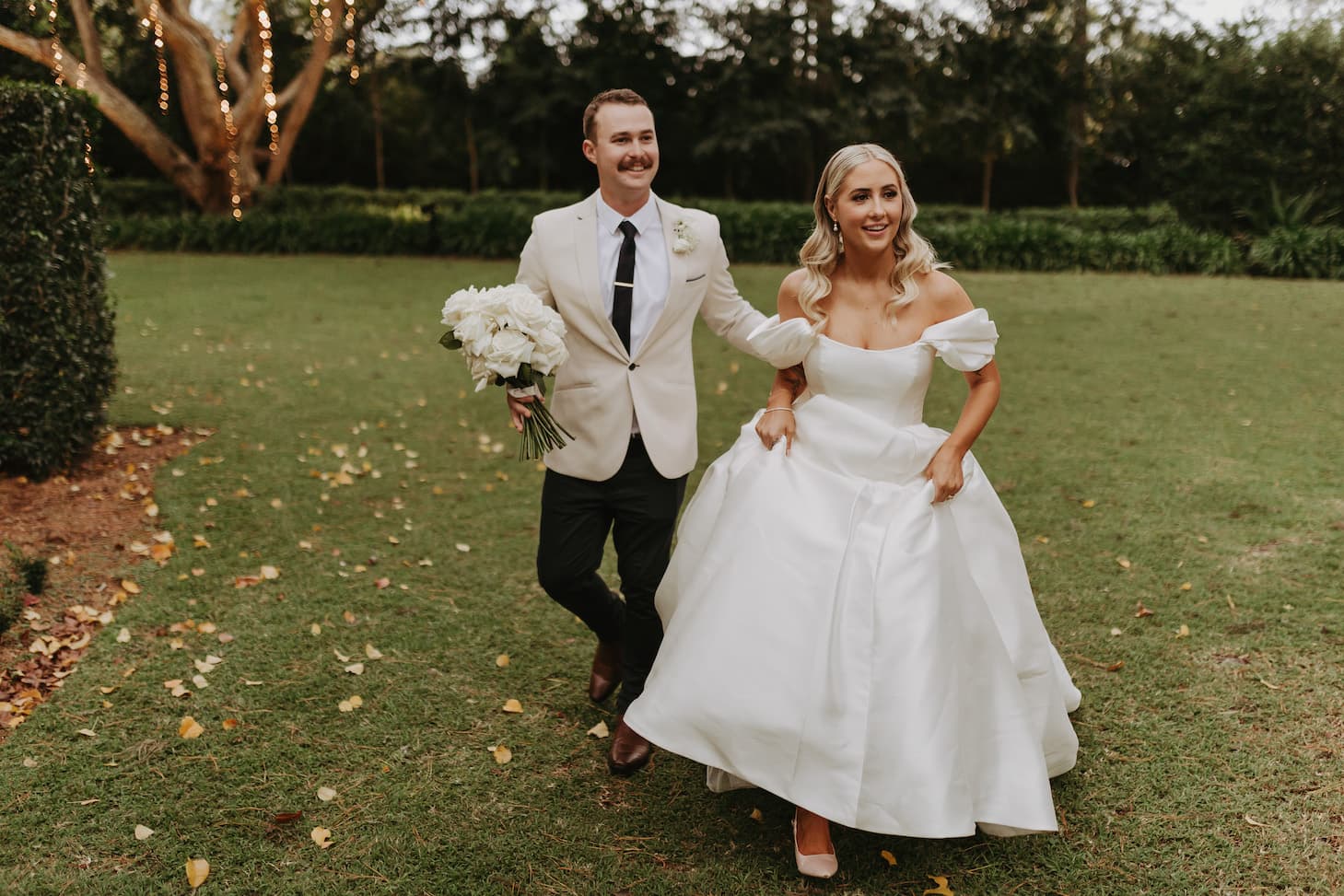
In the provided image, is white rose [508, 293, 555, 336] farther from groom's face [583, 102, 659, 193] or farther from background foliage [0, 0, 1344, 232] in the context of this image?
background foliage [0, 0, 1344, 232]

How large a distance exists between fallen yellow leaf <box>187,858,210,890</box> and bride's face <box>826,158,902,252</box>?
2.80 metres

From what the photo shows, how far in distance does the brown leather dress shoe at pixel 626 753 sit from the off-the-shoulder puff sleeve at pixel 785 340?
55.8 inches

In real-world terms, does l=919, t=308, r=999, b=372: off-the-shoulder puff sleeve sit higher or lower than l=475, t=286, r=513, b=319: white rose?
lower

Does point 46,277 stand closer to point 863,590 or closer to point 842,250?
point 842,250

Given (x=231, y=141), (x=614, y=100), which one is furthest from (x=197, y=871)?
(x=231, y=141)

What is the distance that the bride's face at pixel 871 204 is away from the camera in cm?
322

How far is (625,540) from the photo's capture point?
373 cm

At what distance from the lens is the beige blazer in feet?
11.6

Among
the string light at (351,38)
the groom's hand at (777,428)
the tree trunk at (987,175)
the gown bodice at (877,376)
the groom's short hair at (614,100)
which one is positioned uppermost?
the string light at (351,38)

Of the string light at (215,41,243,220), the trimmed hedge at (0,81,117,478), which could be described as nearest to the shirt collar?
the trimmed hedge at (0,81,117,478)

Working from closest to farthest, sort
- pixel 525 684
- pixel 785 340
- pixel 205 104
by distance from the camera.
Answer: pixel 785 340 → pixel 525 684 → pixel 205 104

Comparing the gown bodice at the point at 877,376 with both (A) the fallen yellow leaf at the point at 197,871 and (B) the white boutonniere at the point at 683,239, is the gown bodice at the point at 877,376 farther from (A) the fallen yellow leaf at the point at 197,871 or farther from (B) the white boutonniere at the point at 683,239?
(A) the fallen yellow leaf at the point at 197,871

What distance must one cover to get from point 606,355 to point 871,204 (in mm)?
1024

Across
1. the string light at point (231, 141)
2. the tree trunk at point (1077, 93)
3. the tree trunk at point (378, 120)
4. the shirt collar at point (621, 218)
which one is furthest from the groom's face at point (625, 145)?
the tree trunk at point (378, 120)
